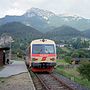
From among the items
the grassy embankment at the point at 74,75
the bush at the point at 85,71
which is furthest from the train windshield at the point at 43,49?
the bush at the point at 85,71

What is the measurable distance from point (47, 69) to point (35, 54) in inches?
92.9

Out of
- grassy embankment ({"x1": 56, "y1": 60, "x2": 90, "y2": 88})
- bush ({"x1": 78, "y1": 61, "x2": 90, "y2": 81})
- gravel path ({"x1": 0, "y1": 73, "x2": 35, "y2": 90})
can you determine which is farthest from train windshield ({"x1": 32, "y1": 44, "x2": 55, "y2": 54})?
gravel path ({"x1": 0, "y1": 73, "x2": 35, "y2": 90})

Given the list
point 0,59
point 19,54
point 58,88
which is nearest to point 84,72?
point 58,88

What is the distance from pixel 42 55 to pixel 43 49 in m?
0.81

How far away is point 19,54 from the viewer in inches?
4692

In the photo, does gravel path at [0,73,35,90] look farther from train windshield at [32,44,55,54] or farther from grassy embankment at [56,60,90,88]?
train windshield at [32,44,55,54]

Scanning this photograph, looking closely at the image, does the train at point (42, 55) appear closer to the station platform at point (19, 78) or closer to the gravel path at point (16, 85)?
the station platform at point (19, 78)

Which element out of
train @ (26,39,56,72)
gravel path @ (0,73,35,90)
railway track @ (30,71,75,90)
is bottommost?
railway track @ (30,71,75,90)

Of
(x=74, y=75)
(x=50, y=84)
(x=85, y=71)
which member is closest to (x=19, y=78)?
(x=50, y=84)

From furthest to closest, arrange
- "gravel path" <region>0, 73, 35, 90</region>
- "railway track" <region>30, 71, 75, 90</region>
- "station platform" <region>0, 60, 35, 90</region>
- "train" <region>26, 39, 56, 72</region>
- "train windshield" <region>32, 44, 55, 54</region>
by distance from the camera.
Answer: "train windshield" <region>32, 44, 55, 54</region>
"train" <region>26, 39, 56, 72</region>
"station platform" <region>0, 60, 35, 90</region>
"railway track" <region>30, 71, 75, 90</region>
"gravel path" <region>0, 73, 35, 90</region>

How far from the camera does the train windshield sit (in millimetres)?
32500

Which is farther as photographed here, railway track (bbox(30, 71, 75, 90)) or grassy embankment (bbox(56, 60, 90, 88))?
grassy embankment (bbox(56, 60, 90, 88))

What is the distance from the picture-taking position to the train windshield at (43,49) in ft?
107

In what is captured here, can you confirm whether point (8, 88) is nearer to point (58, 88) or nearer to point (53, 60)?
point (58, 88)
